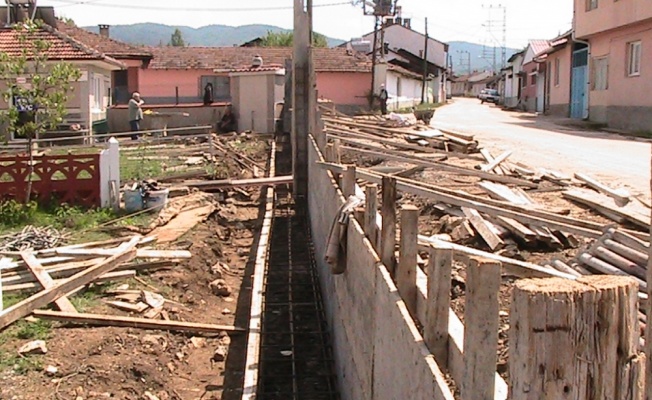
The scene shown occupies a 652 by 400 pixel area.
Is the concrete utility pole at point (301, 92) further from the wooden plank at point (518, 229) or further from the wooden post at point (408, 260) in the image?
the wooden post at point (408, 260)

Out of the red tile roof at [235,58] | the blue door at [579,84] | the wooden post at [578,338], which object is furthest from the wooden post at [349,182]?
the red tile roof at [235,58]

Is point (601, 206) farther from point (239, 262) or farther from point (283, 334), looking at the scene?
point (239, 262)

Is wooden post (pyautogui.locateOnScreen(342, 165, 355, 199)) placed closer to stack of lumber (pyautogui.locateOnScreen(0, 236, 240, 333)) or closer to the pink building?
stack of lumber (pyautogui.locateOnScreen(0, 236, 240, 333))

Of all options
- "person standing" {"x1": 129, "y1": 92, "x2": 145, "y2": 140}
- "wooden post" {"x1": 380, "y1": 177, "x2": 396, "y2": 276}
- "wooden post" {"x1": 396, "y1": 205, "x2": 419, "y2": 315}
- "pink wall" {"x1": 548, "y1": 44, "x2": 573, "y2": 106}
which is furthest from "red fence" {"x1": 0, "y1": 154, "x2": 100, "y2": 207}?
"pink wall" {"x1": 548, "y1": 44, "x2": 573, "y2": 106}

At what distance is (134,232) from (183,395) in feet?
16.8

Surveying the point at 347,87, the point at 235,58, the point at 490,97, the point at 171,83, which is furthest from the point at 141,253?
the point at 490,97

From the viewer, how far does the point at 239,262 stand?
42.3ft

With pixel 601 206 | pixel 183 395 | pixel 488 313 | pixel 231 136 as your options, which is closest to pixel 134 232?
pixel 183 395

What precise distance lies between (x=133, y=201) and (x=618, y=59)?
20963mm

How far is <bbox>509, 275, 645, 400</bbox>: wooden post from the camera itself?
7.09ft

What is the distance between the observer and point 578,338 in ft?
7.20

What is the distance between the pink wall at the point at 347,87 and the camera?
147 feet

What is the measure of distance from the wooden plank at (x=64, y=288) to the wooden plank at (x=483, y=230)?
169 inches

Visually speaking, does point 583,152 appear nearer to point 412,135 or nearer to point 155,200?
point 412,135
